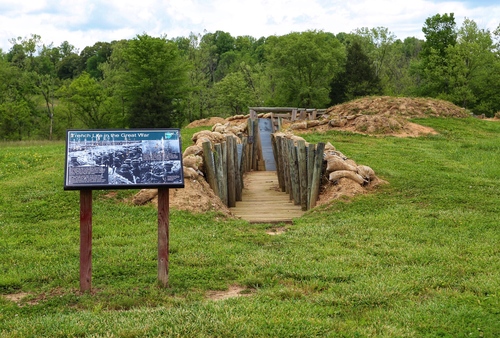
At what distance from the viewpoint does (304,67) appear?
54.9 metres

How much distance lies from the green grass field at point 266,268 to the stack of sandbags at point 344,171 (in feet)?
2.04

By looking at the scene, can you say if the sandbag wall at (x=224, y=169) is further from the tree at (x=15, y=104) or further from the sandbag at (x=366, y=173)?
the tree at (x=15, y=104)

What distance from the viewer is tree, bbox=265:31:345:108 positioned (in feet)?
177

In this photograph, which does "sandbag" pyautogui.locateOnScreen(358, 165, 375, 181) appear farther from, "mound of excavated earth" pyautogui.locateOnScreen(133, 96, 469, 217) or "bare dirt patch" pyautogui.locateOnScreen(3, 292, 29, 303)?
"bare dirt patch" pyautogui.locateOnScreen(3, 292, 29, 303)

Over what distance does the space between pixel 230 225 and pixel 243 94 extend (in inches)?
2004

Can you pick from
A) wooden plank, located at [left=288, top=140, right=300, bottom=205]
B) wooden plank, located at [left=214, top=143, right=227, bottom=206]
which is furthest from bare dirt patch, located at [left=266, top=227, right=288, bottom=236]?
wooden plank, located at [left=288, top=140, right=300, bottom=205]

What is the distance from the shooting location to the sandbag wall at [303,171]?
1283 centimetres

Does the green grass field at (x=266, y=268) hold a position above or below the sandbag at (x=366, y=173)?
below

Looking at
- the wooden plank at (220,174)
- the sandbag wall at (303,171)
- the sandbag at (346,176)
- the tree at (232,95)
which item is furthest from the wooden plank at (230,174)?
the tree at (232,95)

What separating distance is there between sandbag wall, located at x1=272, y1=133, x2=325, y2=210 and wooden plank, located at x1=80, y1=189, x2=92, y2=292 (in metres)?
7.00

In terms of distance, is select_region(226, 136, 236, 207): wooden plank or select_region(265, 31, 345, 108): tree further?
select_region(265, 31, 345, 108): tree

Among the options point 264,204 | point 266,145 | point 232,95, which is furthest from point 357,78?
point 264,204

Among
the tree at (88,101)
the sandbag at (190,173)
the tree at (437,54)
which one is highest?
the tree at (437,54)

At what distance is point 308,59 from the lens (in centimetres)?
5438
